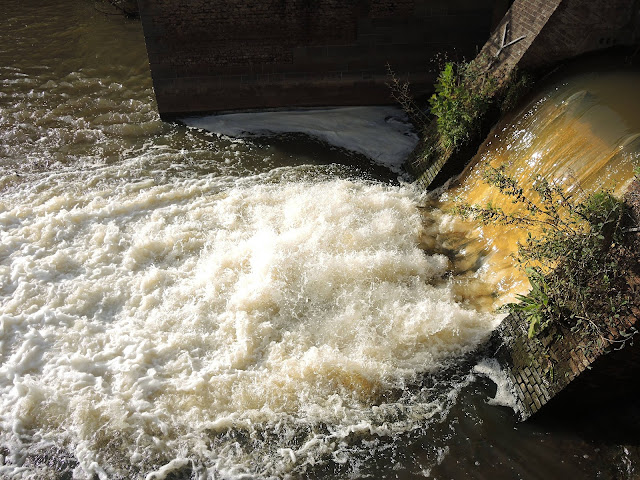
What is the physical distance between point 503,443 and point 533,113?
4232 millimetres

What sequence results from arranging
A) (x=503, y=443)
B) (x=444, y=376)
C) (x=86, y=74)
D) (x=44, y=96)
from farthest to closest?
(x=86, y=74) → (x=44, y=96) → (x=444, y=376) → (x=503, y=443)

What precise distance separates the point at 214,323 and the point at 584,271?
365 cm

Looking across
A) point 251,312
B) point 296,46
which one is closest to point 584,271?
point 251,312

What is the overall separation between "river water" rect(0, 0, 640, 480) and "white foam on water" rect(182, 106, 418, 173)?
96mm

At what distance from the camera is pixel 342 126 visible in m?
9.14

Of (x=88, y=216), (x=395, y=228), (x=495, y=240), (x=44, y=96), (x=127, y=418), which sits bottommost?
(x=44, y=96)

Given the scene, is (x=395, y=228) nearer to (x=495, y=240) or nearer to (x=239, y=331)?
(x=495, y=240)

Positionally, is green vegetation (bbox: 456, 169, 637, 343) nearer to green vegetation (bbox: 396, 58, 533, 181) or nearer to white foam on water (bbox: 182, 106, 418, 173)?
green vegetation (bbox: 396, 58, 533, 181)

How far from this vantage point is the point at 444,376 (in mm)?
5047

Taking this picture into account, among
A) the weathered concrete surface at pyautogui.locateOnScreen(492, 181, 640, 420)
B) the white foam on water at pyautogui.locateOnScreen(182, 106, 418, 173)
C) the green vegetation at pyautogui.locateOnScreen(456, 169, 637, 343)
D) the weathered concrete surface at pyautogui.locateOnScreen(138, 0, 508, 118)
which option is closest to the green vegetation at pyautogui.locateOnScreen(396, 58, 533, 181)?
the white foam on water at pyautogui.locateOnScreen(182, 106, 418, 173)

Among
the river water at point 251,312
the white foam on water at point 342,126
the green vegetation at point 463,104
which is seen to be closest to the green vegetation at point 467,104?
the green vegetation at point 463,104

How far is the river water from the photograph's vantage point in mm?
4461

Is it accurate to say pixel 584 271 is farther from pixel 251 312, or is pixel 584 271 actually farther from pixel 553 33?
pixel 553 33

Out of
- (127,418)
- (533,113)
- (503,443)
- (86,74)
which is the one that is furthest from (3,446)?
(86,74)
